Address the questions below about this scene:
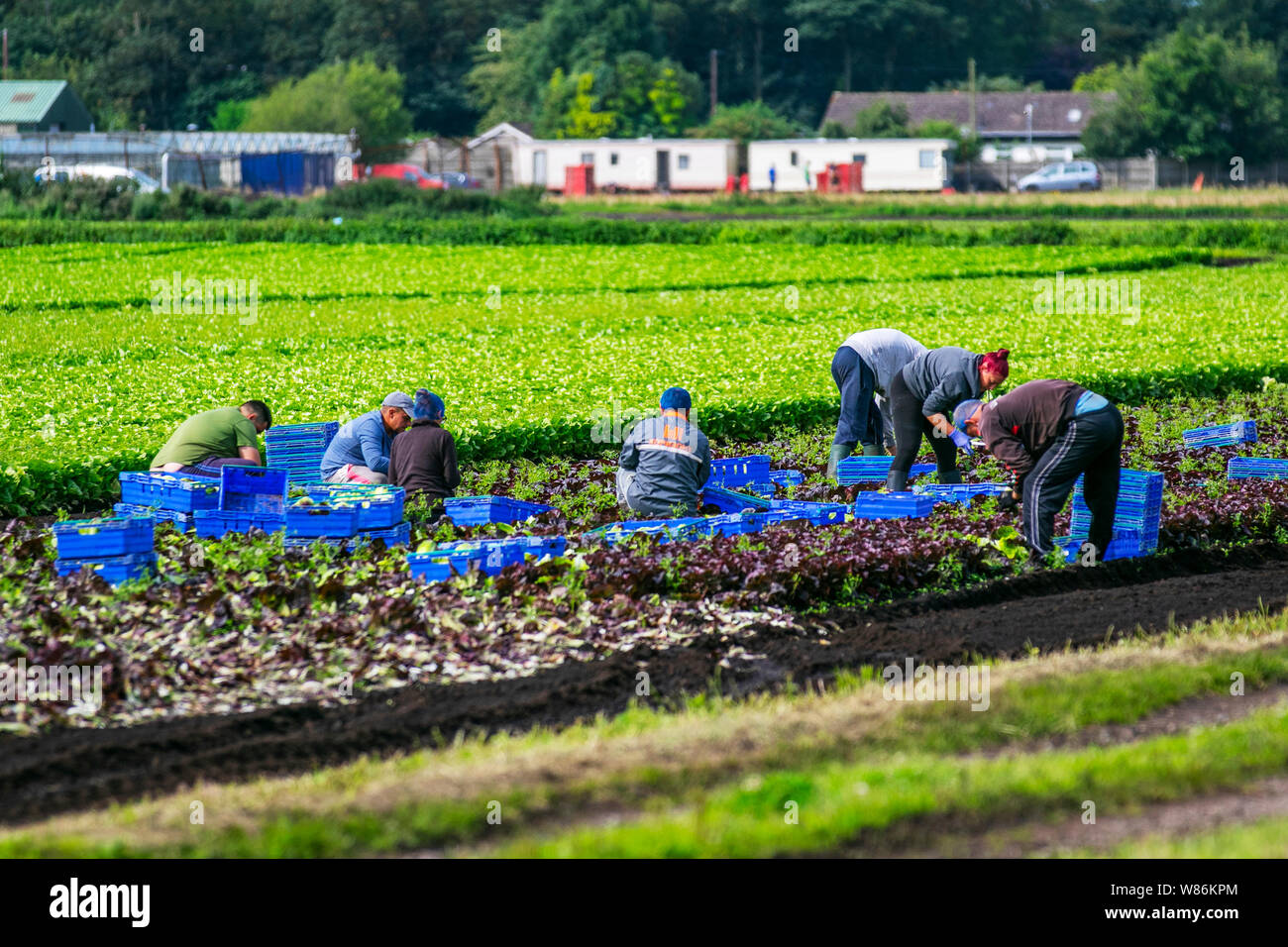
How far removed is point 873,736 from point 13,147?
222 feet

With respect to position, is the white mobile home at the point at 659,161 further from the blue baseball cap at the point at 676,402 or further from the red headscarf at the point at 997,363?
the red headscarf at the point at 997,363

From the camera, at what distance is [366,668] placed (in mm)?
8594

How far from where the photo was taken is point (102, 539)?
9742 mm

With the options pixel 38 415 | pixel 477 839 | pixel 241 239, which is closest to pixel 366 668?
pixel 477 839

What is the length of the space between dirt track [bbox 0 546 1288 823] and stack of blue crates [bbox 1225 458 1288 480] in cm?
223

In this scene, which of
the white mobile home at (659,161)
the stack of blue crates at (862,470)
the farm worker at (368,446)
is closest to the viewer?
the farm worker at (368,446)

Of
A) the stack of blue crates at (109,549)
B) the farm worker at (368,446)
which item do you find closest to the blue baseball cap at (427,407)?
the farm worker at (368,446)

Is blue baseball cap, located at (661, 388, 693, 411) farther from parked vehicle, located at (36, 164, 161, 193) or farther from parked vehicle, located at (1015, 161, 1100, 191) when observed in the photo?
parked vehicle, located at (1015, 161, 1100, 191)

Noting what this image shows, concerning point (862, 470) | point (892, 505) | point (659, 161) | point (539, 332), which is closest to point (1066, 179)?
point (659, 161)

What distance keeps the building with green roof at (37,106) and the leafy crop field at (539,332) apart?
153 feet

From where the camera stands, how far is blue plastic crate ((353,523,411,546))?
35.6ft

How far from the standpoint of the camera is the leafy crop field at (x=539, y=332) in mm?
15953

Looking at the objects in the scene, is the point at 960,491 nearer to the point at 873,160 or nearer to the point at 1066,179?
the point at 1066,179

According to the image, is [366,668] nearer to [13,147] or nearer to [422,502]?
[422,502]
